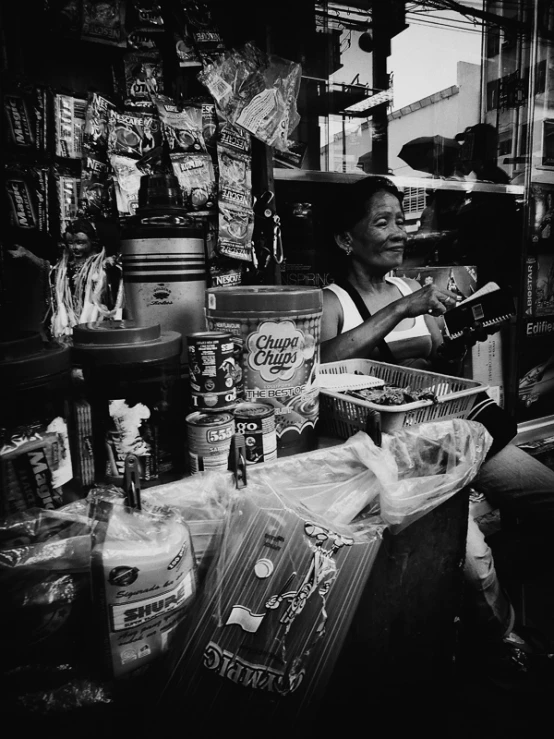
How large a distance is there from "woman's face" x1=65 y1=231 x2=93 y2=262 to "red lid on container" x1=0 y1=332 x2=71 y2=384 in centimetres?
84

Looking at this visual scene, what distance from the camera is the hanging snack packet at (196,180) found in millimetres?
1691

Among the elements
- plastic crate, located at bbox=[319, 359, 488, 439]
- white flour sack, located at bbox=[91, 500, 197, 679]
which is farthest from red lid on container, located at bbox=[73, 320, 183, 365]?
plastic crate, located at bbox=[319, 359, 488, 439]

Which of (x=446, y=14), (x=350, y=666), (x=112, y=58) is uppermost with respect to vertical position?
(x=446, y=14)

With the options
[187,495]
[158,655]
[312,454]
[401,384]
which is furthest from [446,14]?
[158,655]

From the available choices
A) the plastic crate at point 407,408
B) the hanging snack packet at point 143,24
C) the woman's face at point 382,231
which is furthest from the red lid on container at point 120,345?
the woman's face at point 382,231

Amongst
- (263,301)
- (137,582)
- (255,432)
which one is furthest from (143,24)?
(137,582)

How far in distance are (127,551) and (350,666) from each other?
0.53m

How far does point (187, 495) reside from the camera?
2.88 feet

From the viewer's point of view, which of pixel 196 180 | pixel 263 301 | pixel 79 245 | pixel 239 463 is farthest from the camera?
pixel 196 180

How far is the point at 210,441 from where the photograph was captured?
0.90 meters

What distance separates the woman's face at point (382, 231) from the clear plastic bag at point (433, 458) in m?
1.27

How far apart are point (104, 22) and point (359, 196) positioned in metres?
1.16

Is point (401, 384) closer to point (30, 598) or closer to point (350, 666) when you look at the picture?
point (350, 666)

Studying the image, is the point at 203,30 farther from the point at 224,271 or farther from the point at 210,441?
the point at 210,441
